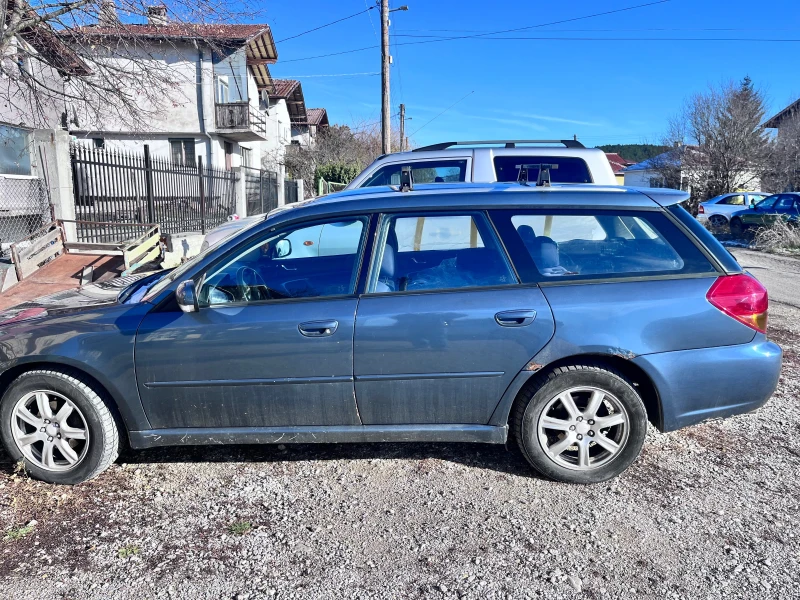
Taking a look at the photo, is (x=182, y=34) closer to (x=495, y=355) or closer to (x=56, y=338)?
(x=56, y=338)

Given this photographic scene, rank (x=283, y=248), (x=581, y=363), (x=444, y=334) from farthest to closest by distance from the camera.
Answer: (x=283, y=248)
(x=581, y=363)
(x=444, y=334)

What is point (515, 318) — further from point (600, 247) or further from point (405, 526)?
point (405, 526)

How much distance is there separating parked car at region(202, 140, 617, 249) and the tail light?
11.1 ft

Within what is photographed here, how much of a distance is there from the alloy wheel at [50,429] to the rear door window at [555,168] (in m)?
4.95

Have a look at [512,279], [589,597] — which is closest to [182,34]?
[512,279]

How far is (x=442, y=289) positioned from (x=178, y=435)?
1733 millimetres

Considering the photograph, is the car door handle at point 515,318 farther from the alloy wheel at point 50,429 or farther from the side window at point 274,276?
the alloy wheel at point 50,429

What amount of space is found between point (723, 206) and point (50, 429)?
23.6m

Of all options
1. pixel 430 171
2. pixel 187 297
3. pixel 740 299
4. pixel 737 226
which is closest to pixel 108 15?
pixel 430 171

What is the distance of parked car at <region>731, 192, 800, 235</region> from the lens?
18.2m

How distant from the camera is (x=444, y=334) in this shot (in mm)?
3336

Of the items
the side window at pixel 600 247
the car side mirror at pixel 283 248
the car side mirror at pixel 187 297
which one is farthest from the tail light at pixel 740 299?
the car side mirror at pixel 187 297

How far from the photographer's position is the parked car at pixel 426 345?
337cm

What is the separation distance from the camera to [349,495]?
3436mm
